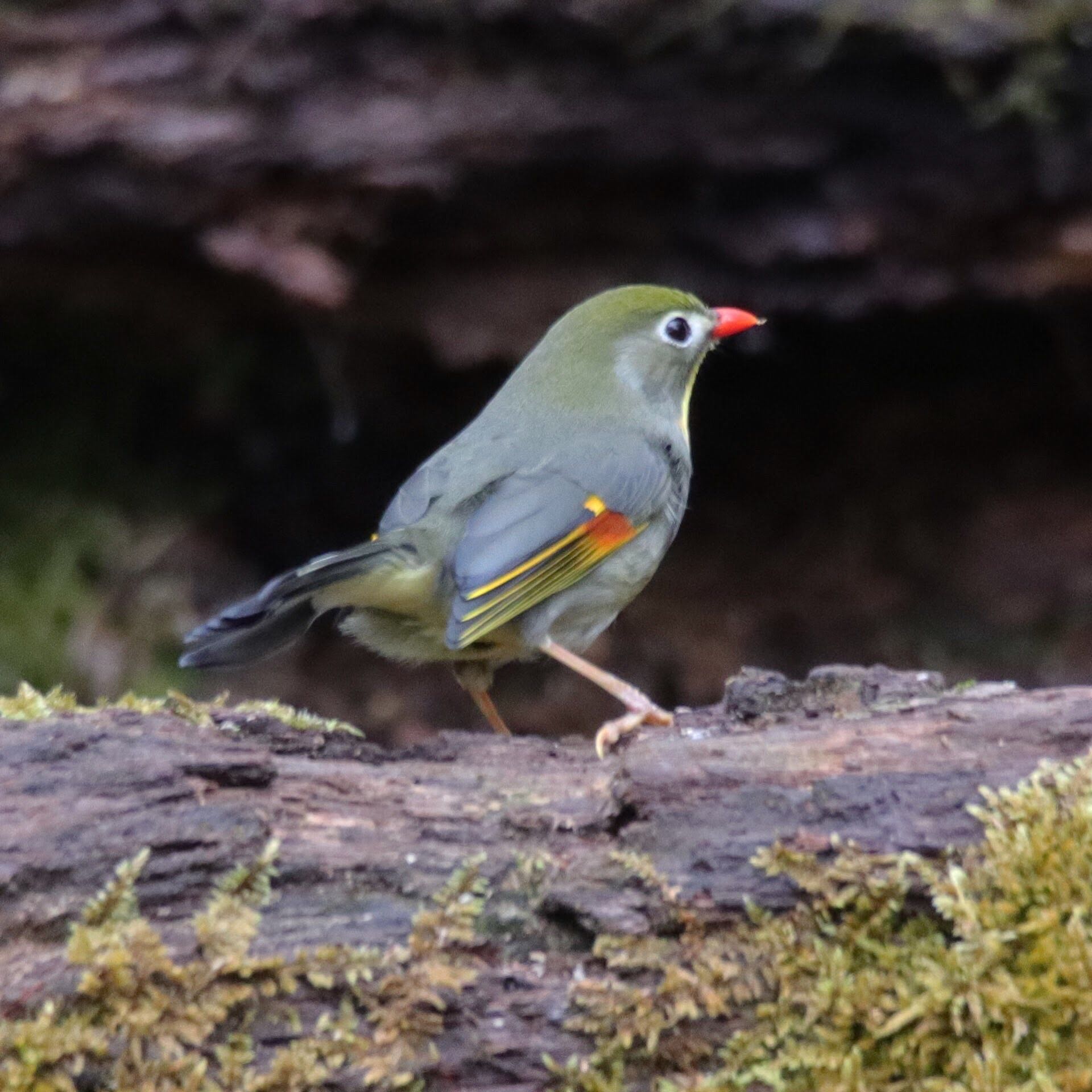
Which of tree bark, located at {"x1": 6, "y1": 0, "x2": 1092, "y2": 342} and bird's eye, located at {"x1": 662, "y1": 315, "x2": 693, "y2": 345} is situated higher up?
tree bark, located at {"x1": 6, "y1": 0, "x2": 1092, "y2": 342}

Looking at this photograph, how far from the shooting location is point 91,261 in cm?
595

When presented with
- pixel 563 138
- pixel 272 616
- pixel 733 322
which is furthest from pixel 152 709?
pixel 563 138

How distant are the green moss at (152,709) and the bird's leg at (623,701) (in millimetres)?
609

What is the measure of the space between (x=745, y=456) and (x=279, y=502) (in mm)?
2441

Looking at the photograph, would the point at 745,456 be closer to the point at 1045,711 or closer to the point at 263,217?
the point at 263,217

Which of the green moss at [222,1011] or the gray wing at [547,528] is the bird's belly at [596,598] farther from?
Result: the green moss at [222,1011]

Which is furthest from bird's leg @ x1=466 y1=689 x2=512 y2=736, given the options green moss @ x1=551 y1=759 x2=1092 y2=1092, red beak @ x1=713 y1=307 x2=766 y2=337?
green moss @ x1=551 y1=759 x2=1092 y2=1092

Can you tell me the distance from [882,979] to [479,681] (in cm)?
219

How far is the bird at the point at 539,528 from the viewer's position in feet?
12.4

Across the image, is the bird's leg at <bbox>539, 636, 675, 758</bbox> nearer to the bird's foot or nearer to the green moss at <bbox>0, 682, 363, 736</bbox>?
the bird's foot

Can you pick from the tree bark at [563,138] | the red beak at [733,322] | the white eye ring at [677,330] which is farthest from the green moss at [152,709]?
the tree bark at [563,138]

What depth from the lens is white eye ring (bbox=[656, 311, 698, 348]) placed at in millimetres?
4922

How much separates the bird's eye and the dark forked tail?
1589mm

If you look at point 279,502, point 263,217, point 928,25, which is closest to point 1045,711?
point 928,25
